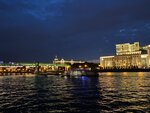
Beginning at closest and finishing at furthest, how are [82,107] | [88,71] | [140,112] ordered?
1. [140,112]
2. [82,107]
3. [88,71]

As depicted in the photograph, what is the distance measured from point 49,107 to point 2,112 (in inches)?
218

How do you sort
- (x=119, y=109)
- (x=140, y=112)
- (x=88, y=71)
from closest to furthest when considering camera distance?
(x=140, y=112), (x=119, y=109), (x=88, y=71)

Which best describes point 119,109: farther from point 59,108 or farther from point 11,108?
point 11,108

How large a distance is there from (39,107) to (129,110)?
407 inches

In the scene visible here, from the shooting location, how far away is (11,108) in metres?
30.9

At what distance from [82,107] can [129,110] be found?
18.0 ft

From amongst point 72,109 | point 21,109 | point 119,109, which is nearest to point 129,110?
point 119,109

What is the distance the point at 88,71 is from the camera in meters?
133

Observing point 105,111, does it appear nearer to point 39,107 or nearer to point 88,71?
point 39,107

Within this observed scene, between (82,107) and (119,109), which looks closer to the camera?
(119,109)

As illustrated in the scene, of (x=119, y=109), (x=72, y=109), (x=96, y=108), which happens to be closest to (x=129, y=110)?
(x=119, y=109)

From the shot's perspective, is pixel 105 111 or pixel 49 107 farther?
pixel 49 107

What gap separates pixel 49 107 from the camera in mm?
31344

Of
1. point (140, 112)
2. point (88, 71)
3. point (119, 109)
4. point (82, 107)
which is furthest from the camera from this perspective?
point (88, 71)
